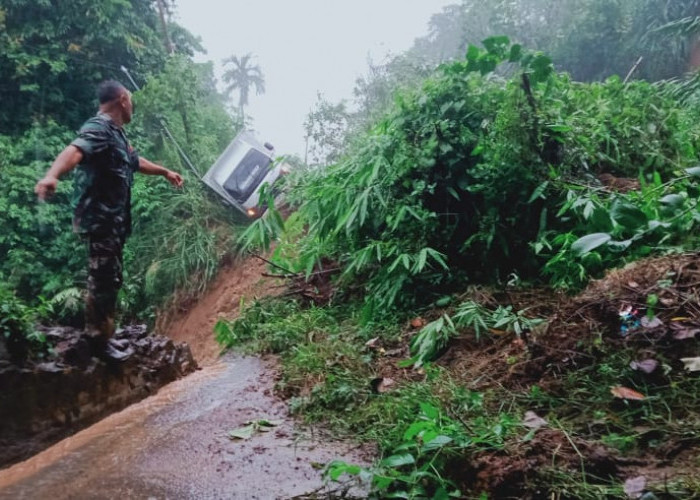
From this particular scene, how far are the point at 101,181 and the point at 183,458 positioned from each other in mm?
1636

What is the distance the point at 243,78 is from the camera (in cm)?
3466

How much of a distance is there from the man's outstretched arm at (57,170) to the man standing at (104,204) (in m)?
0.10

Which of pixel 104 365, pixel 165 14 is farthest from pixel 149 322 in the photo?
pixel 165 14

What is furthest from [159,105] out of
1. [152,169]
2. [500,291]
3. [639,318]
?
[639,318]

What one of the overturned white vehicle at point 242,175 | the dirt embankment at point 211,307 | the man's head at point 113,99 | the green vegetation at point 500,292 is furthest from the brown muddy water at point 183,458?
the overturned white vehicle at point 242,175

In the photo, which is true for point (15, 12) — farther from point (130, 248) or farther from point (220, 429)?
point (220, 429)

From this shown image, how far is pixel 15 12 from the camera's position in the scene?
9.98 meters

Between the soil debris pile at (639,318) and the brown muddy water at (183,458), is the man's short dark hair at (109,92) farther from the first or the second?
the soil debris pile at (639,318)

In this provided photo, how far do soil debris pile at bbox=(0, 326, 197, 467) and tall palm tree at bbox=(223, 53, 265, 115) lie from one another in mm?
33643

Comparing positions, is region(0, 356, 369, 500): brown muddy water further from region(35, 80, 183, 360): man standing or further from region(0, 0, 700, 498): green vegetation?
region(35, 80, 183, 360): man standing

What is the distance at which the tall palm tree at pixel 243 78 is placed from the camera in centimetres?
3419

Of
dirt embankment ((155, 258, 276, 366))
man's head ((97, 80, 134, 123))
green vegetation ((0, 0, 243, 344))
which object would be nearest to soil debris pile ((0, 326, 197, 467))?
man's head ((97, 80, 134, 123))

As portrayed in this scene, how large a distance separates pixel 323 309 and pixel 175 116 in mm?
7774

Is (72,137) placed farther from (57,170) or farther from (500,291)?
(500,291)
